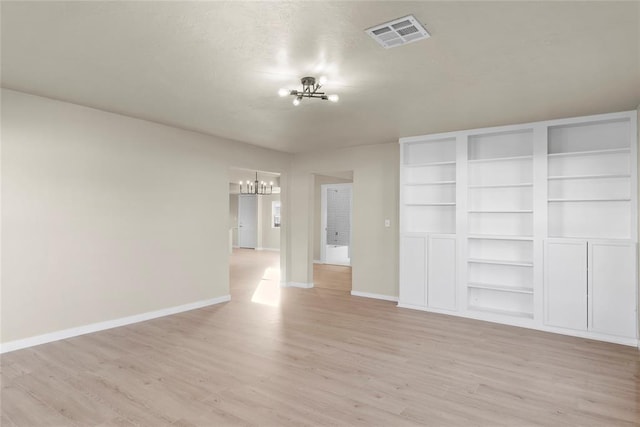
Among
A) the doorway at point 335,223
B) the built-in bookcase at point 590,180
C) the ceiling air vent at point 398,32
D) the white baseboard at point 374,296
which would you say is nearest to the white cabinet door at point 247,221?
the doorway at point 335,223

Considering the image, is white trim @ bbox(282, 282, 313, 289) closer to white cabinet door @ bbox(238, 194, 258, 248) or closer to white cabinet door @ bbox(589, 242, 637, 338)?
white cabinet door @ bbox(589, 242, 637, 338)

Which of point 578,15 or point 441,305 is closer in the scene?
point 578,15

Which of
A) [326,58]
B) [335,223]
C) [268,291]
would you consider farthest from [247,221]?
[326,58]

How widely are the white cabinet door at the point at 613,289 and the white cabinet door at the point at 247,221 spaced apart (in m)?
11.5

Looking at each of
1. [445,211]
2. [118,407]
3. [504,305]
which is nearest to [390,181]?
[445,211]

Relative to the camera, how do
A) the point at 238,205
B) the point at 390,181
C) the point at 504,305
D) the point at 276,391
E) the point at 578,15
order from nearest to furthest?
the point at 578,15
the point at 276,391
the point at 504,305
the point at 390,181
the point at 238,205

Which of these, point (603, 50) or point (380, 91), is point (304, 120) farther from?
point (603, 50)

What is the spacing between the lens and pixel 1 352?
363 cm

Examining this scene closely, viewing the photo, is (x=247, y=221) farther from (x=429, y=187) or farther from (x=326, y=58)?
(x=326, y=58)

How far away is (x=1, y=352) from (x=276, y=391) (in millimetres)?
2759

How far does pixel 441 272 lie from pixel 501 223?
1.03m

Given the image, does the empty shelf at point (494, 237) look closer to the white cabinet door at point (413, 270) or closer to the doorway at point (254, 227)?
the white cabinet door at point (413, 270)

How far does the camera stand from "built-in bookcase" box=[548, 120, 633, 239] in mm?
4352

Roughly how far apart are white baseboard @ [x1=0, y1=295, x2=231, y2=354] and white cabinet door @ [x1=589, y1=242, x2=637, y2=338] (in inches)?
190
